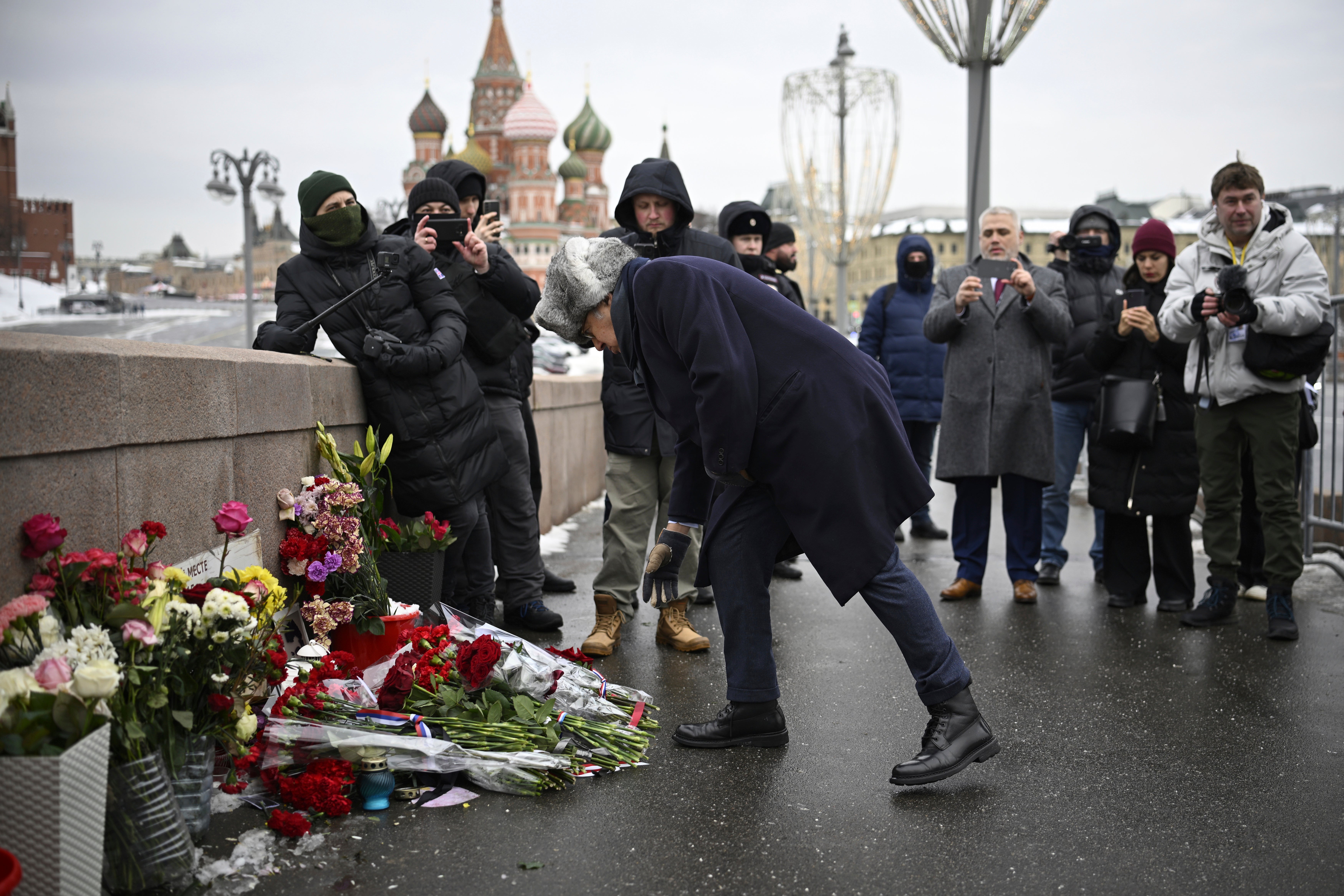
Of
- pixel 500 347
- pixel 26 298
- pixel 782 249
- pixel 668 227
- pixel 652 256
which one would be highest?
pixel 26 298

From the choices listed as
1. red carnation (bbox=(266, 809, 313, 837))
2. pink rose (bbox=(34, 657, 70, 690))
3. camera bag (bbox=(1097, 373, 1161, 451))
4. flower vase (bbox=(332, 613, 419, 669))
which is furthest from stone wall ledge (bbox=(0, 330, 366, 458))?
camera bag (bbox=(1097, 373, 1161, 451))

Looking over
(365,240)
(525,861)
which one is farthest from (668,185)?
(525,861)

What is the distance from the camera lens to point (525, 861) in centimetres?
306

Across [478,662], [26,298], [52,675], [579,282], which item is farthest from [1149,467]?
[26,298]

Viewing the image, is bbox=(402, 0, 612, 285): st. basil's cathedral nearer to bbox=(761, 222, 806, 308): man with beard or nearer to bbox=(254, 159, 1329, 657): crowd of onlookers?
bbox=(761, 222, 806, 308): man with beard

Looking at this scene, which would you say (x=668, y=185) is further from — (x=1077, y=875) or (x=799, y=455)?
(x=1077, y=875)

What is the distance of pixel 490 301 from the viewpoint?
5.72 metres

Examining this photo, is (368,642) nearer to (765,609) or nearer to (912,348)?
(765,609)

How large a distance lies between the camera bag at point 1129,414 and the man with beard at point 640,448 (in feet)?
7.48

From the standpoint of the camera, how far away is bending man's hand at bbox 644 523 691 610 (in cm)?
384

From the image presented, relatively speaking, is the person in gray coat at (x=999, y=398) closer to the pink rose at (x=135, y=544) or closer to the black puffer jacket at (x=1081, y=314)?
the black puffer jacket at (x=1081, y=314)

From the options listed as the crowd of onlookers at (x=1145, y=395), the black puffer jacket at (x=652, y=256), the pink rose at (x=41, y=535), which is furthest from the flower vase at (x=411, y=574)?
the crowd of onlookers at (x=1145, y=395)

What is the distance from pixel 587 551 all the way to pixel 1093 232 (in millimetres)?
3994

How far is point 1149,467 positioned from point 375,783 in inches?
181
